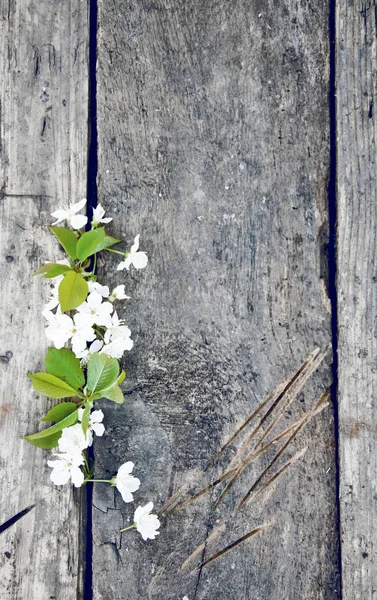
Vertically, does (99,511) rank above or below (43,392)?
below

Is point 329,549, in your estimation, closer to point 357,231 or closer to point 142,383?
point 142,383

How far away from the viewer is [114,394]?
40.1 inches

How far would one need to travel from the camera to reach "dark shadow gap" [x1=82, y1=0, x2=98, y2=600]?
1.12m

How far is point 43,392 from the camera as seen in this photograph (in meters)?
1.03

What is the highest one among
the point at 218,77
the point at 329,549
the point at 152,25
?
the point at 152,25

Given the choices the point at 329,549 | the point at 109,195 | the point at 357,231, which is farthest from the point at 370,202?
the point at 329,549

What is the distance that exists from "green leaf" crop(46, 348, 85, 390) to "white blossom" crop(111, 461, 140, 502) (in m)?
0.18

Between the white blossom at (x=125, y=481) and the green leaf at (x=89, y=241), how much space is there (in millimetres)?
421

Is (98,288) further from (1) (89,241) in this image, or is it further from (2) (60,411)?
(2) (60,411)

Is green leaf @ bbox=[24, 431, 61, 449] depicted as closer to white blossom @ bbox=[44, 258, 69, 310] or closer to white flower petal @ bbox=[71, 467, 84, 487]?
white flower petal @ bbox=[71, 467, 84, 487]

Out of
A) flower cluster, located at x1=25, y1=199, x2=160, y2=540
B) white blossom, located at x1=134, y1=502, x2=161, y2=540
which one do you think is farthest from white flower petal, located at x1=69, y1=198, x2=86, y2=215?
white blossom, located at x1=134, y1=502, x2=161, y2=540

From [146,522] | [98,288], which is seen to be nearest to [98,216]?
[98,288]

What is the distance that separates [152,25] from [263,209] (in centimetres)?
44

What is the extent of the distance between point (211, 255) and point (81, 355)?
33 centimetres
